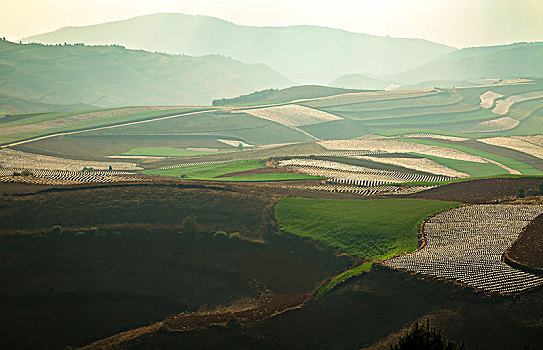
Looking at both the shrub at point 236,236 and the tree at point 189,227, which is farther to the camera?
the tree at point 189,227

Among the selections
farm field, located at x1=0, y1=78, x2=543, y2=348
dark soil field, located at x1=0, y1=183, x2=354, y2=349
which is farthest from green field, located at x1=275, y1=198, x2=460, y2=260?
dark soil field, located at x1=0, y1=183, x2=354, y2=349

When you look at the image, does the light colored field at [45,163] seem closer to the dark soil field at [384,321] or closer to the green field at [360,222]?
the green field at [360,222]

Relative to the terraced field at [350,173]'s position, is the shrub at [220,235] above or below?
below

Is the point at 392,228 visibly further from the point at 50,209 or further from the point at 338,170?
the point at 338,170

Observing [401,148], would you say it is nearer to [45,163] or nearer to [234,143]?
[234,143]

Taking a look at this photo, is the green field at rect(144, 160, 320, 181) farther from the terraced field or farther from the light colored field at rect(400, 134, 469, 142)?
the light colored field at rect(400, 134, 469, 142)

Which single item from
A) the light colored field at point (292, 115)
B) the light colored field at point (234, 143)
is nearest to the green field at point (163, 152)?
the light colored field at point (234, 143)
